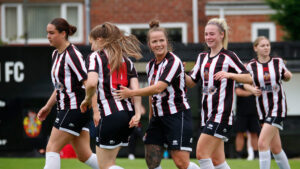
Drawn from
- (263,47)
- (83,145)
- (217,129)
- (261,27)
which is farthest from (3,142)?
(261,27)

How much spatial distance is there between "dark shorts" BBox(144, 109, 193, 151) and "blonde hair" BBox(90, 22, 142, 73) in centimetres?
90

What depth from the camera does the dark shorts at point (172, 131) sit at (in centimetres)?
703

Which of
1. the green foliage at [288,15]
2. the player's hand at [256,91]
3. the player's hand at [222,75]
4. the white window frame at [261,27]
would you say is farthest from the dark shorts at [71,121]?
the white window frame at [261,27]

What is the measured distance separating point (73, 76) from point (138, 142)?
697 cm

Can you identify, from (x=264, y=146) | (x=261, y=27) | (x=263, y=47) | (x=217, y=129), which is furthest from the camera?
(x=261, y=27)

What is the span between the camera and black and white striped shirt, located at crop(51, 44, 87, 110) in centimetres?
750

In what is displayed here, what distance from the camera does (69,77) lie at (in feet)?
24.7

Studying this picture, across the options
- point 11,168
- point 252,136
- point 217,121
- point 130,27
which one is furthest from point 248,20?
point 217,121

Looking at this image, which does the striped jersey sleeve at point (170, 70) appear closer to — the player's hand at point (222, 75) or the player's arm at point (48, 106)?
the player's hand at point (222, 75)

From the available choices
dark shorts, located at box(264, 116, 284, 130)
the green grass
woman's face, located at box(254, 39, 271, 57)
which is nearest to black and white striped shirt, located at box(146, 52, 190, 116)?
dark shorts, located at box(264, 116, 284, 130)

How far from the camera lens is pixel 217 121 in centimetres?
725

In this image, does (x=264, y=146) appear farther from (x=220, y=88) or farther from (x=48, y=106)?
(x=48, y=106)

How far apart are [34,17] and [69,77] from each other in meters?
16.2

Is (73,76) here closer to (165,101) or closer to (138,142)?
(165,101)
